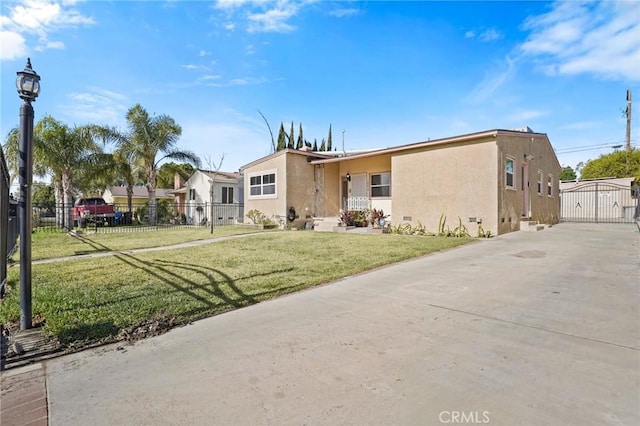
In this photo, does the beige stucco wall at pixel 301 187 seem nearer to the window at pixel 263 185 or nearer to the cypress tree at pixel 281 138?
the window at pixel 263 185

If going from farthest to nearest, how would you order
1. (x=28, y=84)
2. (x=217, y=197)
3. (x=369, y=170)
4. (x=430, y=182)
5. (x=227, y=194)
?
1. (x=227, y=194)
2. (x=217, y=197)
3. (x=369, y=170)
4. (x=430, y=182)
5. (x=28, y=84)

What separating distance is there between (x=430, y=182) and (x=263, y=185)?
10.3 meters

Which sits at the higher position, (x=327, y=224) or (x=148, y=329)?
(x=327, y=224)

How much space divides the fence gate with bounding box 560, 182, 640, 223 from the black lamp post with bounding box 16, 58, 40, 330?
27.1 m

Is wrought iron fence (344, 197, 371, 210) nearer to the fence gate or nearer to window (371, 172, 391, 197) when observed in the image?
window (371, 172, 391, 197)

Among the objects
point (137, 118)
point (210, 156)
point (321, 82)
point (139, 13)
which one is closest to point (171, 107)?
point (137, 118)

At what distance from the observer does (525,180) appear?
15.0 metres

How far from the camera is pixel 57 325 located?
3.83m

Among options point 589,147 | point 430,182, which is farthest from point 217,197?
point 589,147

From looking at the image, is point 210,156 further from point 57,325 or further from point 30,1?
point 57,325

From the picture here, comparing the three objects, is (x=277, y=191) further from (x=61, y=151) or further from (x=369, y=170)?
(x=61, y=151)

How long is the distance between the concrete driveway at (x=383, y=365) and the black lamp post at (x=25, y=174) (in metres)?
1.23

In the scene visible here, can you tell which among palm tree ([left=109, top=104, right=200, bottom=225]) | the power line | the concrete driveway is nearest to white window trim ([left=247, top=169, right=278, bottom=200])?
palm tree ([left=109, top=104, right=200, bottom=225])

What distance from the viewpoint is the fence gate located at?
22.9 meters
